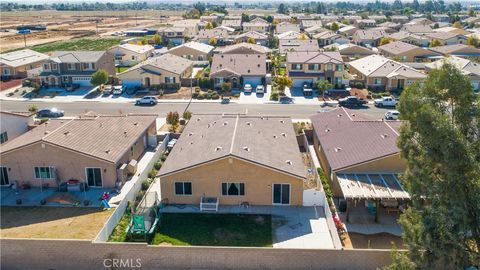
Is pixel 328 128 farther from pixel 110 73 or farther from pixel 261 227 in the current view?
pixel 110 73

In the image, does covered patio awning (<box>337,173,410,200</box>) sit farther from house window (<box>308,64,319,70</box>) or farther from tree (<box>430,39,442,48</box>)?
tree (<box>430,39,442,48</box>)

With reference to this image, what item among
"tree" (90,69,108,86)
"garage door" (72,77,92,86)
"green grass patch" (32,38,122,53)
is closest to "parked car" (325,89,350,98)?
"tree" (90,69,108,86)

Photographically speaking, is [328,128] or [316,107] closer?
[328,128]

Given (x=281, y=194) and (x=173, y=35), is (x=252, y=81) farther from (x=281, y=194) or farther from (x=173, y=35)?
(x=173, y=35)

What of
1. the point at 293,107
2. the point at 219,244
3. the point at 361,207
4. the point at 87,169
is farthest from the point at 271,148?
the point at 293,107

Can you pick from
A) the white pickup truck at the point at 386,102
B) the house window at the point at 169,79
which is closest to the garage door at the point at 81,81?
the house window at the point at 169,79

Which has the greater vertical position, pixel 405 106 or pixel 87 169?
pixel 405 106
